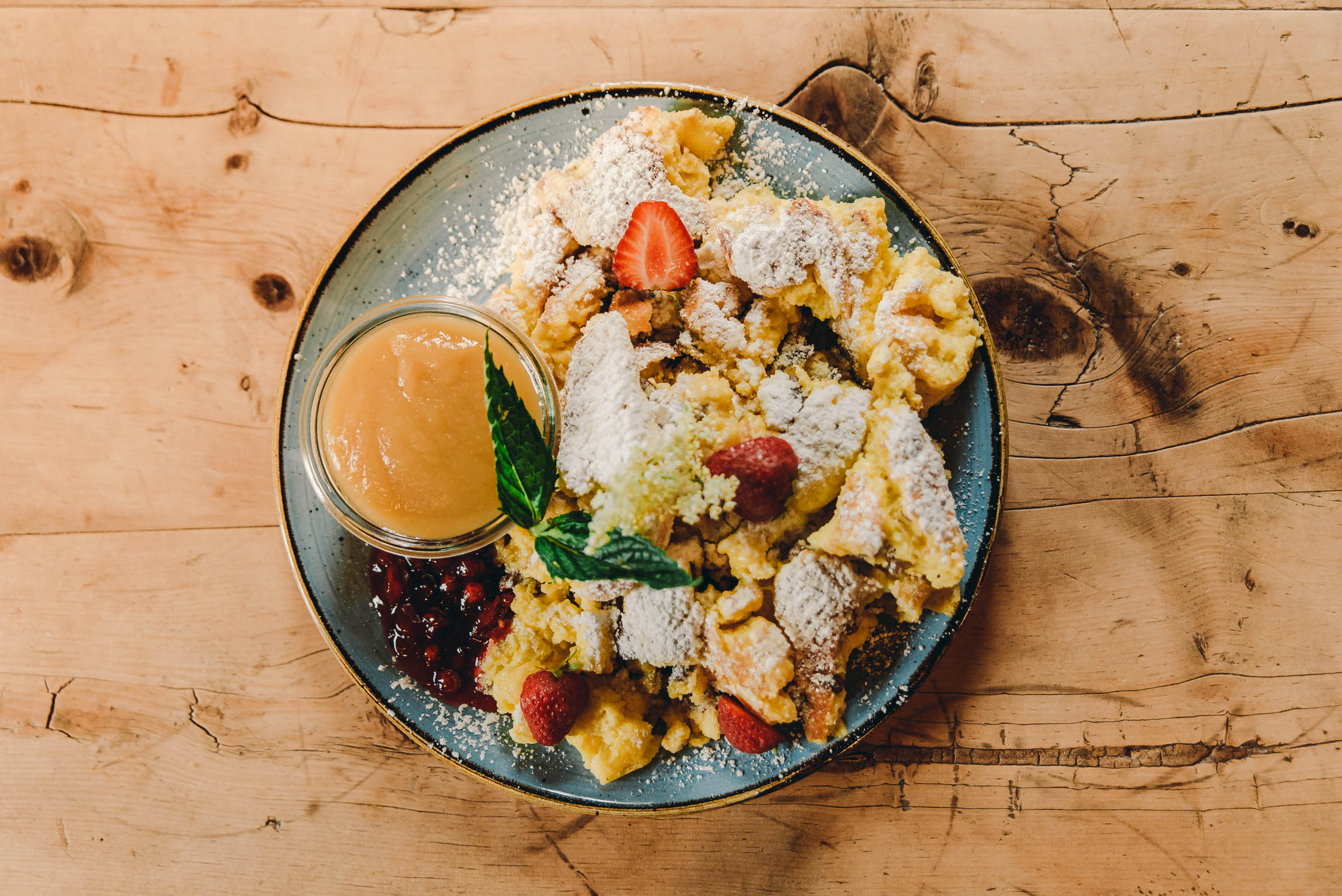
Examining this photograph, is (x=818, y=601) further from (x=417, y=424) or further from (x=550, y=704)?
(x=417, y=424)

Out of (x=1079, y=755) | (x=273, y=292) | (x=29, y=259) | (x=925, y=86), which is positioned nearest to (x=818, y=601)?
(x=1079, y=755)

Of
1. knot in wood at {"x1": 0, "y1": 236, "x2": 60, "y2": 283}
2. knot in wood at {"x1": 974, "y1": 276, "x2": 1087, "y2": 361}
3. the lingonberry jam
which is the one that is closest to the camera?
the lingonberry jam

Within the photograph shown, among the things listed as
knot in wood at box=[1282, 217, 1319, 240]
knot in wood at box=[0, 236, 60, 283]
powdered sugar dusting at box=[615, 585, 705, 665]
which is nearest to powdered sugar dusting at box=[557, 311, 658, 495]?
powdered sugar dusting at box=[615, 585, 705, 665]

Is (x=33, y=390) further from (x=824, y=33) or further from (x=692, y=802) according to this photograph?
(x=824, y=33)

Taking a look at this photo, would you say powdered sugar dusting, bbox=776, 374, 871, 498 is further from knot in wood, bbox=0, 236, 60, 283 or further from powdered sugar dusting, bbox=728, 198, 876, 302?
knot in wood, bbox=0, 236, 60, 283

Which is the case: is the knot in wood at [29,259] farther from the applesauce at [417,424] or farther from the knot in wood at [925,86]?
the knot in wood at [925,86]

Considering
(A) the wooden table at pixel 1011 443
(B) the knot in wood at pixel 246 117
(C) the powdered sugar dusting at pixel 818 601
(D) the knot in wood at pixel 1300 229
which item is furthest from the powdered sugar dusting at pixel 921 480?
(B) the knot in wood at pixel 246 117
